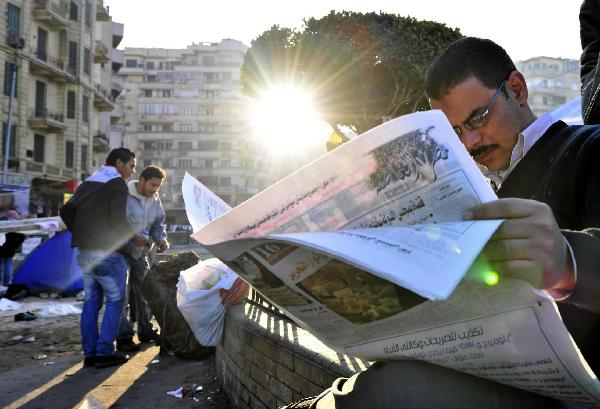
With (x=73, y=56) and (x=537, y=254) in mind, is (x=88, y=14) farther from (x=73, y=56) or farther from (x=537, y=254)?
(x=537, y=254)

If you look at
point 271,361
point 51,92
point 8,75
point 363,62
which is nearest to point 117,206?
point 271,361

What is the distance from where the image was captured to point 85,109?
38.8m

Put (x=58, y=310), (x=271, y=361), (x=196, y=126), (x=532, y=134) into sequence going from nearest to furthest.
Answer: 1. (x=532, y=134)
2. (x=271, y=361)
3. (x=58, y=310)
4. (x=196, y=126)

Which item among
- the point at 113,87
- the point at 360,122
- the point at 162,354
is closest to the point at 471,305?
the point at 162,354

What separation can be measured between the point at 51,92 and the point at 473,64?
127 feet

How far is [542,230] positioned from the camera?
3.02 feet

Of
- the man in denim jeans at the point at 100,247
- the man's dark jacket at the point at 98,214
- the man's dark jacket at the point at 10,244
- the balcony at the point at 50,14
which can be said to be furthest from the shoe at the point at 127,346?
the balcony at the point at 50,14

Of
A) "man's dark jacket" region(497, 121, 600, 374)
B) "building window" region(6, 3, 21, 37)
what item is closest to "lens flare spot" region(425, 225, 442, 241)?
"man's dark jacket" region(497, 121, 600, 374)

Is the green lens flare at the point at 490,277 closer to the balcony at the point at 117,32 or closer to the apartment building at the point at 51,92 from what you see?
the apartment building at the point at 51,92

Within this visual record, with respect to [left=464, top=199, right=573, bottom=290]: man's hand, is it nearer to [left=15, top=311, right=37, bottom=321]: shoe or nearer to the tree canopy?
[left=15, top=311, right=37, bottom=321]: shoe

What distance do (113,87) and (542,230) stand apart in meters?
54.9

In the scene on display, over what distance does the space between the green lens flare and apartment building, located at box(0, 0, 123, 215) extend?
109 feet

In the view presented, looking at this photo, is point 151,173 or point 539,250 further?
point 151,173

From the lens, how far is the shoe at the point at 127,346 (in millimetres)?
5529
